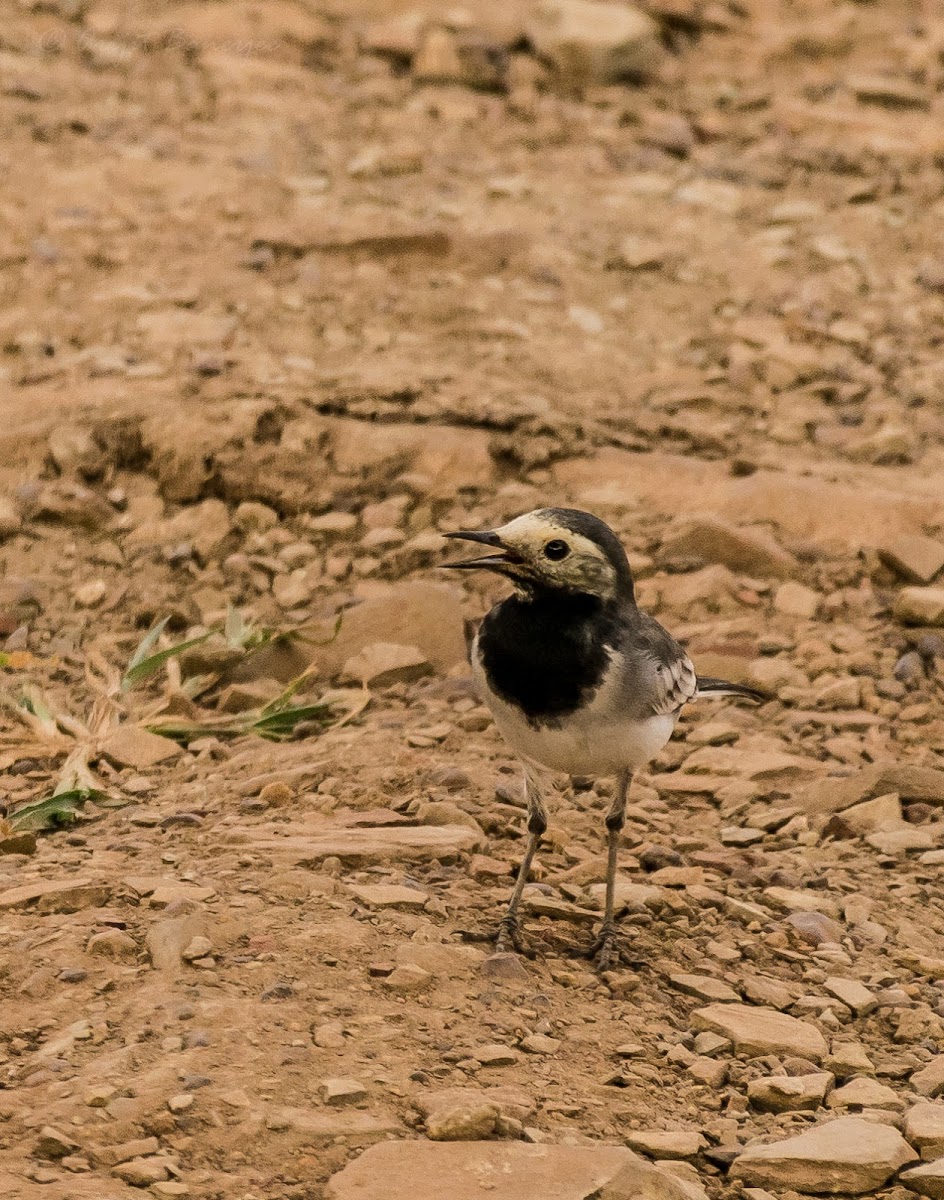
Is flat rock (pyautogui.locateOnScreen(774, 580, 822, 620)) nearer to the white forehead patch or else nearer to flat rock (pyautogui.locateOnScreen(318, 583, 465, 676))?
flat rock (pyautogui.locateOnScreen(318, 583, 465, 676))

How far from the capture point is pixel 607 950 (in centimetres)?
498

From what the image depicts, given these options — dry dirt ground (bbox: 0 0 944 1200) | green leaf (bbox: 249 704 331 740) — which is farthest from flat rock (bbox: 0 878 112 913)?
green leaf (bbox: 249 704 331 740)

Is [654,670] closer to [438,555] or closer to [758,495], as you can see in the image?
[438,555]

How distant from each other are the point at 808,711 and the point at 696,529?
1084 millimetres

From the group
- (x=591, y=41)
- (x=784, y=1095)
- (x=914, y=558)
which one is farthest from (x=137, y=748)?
(x=591, y=41)

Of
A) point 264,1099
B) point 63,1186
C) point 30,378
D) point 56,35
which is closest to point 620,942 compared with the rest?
point 264,1099

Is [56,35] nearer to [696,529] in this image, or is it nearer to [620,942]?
[696,529]

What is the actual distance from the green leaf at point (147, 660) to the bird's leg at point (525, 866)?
5.72 ft

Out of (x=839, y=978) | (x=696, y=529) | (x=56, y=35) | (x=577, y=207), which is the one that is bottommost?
(x=839, y=978)

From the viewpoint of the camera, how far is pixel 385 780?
228 inches

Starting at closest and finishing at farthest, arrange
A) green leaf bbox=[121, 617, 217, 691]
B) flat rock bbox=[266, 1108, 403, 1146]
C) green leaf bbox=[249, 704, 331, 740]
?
flat rock bbox=[266, 1108, 403, 1146], green leaf bbox=[249, 704, 331, 740], green leaf bbox=[121, 617, 217, 691]

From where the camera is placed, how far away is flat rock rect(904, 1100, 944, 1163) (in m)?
4.07

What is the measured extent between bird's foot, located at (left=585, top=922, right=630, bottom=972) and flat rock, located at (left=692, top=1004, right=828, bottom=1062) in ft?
1.04

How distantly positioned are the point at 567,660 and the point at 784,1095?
4.21 feet
